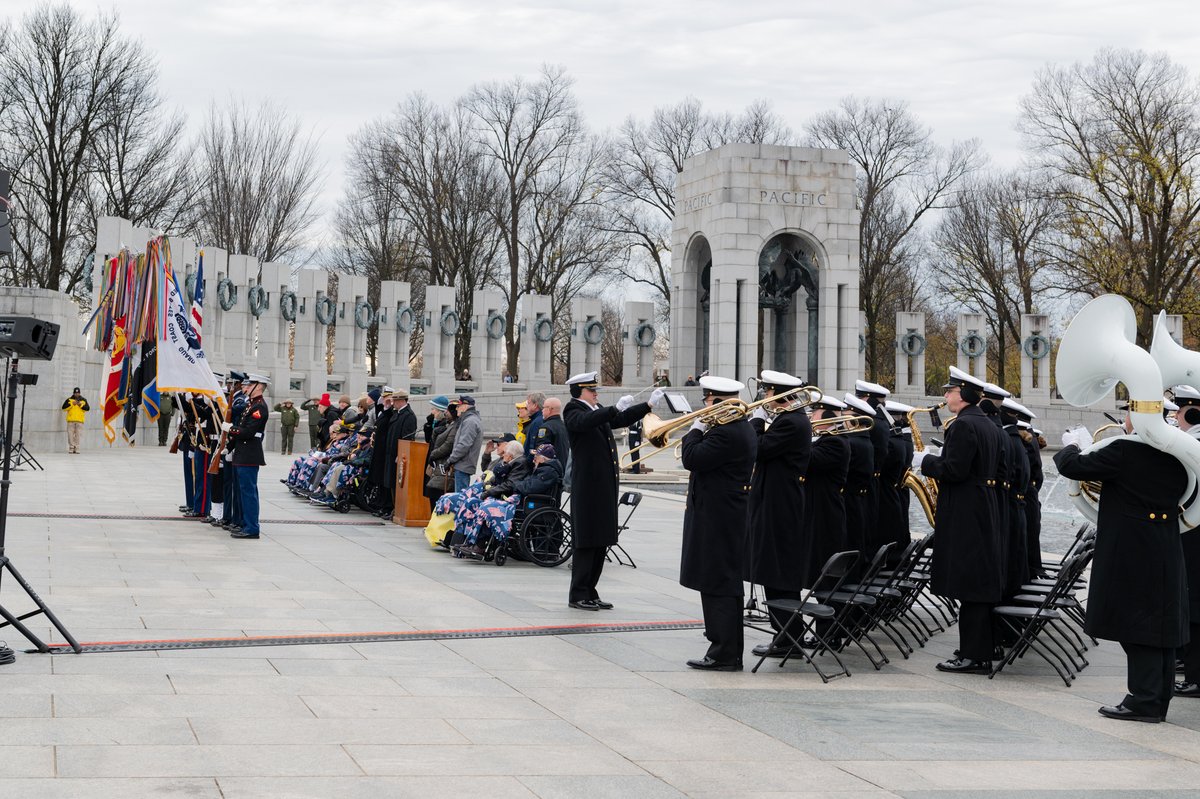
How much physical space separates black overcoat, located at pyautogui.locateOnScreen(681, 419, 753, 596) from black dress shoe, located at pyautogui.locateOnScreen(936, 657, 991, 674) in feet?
4.72

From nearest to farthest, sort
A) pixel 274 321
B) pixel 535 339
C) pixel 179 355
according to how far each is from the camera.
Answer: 1. pixel 179 355
2. pixel 274 321
3. pixel 535 339

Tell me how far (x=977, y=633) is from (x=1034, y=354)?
41979 millimetres

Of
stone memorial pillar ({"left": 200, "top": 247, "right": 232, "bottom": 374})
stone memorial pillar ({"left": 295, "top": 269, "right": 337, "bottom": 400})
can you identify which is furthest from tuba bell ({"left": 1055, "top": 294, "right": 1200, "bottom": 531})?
stone memorial pillar ({"left": 295, "top": 269, "right": 337, "bottom": 400})

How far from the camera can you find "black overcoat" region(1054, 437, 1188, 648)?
740 centimetres

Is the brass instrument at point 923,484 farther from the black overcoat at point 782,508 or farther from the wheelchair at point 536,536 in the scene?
the wheelchair at point 536,536

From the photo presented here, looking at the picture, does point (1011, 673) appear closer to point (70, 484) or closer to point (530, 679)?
point (530, 679)

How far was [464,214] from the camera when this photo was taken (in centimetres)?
6000

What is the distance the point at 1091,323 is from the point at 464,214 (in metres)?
53.6

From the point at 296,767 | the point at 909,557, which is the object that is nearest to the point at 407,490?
the point at 909,557

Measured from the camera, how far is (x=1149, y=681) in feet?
24.1

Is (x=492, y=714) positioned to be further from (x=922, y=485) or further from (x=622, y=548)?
(x=622, y=548)

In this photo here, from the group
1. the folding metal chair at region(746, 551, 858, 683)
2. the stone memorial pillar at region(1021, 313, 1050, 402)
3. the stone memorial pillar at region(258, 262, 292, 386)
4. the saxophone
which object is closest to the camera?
the folding metal chair at region(746, 551, 858, 683)

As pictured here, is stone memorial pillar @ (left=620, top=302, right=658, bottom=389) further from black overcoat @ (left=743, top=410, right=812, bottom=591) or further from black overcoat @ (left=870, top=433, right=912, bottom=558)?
black overcoat @ (left=743, top=410, right=812, bottom=591)

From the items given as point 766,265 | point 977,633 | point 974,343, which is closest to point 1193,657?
point 977,633
